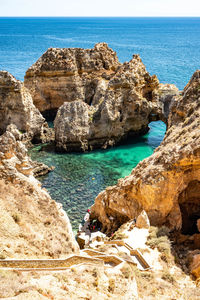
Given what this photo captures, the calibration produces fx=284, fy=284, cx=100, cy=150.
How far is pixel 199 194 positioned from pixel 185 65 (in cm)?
8238

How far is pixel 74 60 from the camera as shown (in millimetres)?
54469

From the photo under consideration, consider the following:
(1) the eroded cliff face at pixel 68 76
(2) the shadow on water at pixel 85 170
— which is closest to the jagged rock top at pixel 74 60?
(1) the eroded cliff face at pixel 68 76

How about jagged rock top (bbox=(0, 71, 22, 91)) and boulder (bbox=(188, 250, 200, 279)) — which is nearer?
boulder (bbox=(188, 250, 200, 279))

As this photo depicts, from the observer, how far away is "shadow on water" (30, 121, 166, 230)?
29.5 m

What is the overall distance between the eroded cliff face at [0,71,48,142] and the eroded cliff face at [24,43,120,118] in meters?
9.93

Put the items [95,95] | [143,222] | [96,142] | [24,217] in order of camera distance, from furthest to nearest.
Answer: [95,95] < [96,142] < [143,222] < [24,217]

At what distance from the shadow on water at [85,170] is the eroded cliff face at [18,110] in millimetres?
3311

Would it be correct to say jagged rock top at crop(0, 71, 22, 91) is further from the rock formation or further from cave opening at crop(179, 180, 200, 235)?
cave opening at crop(179, 180, 200, 235)

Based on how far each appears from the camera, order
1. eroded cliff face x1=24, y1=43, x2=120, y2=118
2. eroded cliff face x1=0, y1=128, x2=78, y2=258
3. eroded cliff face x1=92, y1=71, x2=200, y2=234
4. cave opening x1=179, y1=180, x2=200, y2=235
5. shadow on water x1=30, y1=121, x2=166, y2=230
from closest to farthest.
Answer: eroded cliff face x1=0, y1=128, x2=78, y2=258 → eroded cliff face x1=92, y1=71, x2=200, y2=234 → cave opening x1=179, y1=180, x2=200, y2=235 → shadow on water x1=30, y1=121, x2=166, y2=230 → eroded cliff face x1=24, y1=43, x2=120, y2=118

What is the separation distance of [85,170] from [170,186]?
18.1 meters

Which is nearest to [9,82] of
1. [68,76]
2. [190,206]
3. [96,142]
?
[68,76]

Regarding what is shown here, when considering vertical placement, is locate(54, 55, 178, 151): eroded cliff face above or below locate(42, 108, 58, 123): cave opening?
above

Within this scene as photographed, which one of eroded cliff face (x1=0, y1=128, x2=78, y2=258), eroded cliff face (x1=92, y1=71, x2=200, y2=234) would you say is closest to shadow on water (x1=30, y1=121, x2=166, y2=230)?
eroded cliff face (x1=92, y1=71, x2=200, y2=234)

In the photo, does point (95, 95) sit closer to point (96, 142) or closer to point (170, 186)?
point (96, 142)
